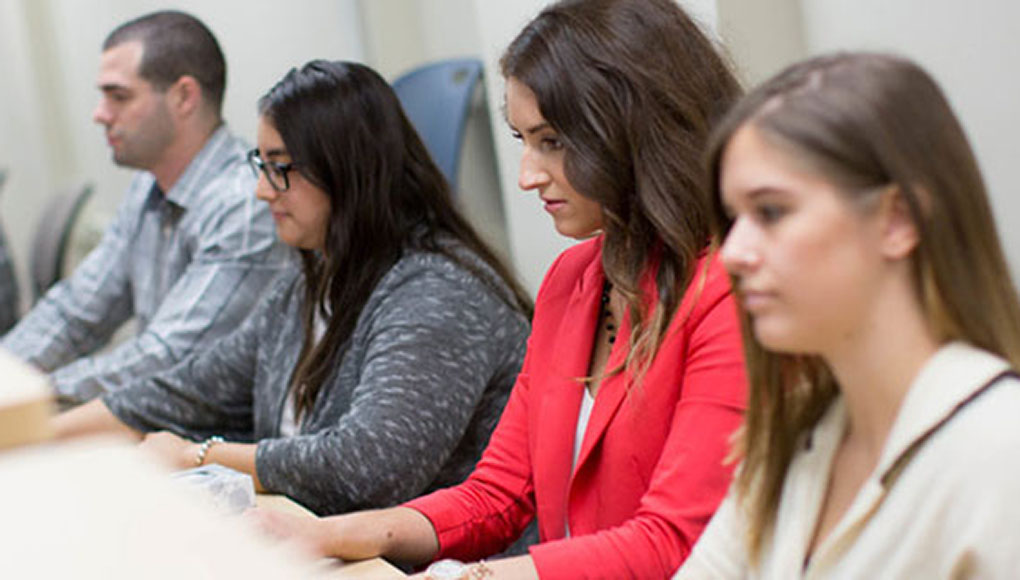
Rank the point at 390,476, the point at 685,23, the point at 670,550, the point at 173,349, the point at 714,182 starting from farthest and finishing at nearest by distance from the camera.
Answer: the point at 173,349, the point at 390,476, the point at 685,23, the point at 670,550, the point at 714,182

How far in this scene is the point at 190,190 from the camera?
9.73ft

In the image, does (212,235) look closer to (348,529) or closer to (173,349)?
(173,349)

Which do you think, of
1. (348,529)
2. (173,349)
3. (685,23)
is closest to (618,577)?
(348,529)

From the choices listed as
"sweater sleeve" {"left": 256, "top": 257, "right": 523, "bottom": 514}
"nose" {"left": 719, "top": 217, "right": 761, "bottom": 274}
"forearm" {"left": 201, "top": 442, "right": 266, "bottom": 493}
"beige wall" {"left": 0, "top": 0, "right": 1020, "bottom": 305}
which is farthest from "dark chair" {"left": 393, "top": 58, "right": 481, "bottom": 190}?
"nose" {"left": 719, "top": 217, "right": 761, "bottom": 274}

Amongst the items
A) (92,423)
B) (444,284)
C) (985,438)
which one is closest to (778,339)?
Result: (985,438)

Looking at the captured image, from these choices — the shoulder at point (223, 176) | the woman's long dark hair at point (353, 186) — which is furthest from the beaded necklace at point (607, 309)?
the shoulder at point (223, 176)

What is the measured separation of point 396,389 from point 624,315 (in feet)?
1.51

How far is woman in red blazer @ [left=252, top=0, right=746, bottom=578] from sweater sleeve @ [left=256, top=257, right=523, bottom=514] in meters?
0.25

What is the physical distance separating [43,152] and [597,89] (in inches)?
205

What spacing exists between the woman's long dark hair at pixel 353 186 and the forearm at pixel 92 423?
1.31 feet

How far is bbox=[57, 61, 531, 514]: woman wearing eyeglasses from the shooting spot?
74.8 inches

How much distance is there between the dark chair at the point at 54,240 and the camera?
409 centimetres

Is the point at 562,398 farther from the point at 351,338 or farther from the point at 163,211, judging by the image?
the point at 163,211

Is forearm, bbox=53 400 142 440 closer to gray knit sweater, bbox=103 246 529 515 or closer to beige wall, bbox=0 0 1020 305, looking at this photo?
gray knit sweater, bbox=103 246 529 515
